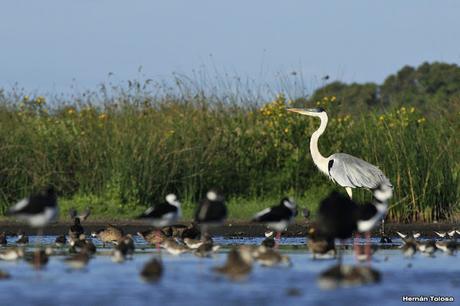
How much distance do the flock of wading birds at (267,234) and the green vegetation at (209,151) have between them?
3.83 ft

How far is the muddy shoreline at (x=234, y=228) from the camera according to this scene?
20562mm

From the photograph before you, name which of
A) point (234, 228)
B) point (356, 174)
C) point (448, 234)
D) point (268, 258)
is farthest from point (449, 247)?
point (234, 228)

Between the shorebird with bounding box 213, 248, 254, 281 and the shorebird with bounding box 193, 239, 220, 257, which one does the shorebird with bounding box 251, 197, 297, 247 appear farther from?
the shorebird with bounding box 213, 248, 254, 281

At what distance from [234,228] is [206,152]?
10.3ft

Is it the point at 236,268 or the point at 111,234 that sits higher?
the point at 111,234

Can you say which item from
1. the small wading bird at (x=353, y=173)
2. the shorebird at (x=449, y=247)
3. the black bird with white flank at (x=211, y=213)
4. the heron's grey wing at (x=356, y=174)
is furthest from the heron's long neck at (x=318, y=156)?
the black bird with white flank at (x=211, y=213)

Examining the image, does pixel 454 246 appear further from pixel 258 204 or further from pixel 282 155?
pixel 282 155

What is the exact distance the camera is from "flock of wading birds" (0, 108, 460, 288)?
12258 millimetres

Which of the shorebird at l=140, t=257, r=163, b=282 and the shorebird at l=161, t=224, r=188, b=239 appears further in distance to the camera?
the shorebird at l=161, t=224, r=188, b=239

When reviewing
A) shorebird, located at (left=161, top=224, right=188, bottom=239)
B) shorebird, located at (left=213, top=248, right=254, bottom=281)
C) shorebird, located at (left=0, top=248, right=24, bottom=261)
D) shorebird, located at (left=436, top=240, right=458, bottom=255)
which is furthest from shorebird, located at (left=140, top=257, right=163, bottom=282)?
shorebird, located at (left=161, top=224, right=188, bottom=239)

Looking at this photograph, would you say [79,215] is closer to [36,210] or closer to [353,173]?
[353,173]

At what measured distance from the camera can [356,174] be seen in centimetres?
2080

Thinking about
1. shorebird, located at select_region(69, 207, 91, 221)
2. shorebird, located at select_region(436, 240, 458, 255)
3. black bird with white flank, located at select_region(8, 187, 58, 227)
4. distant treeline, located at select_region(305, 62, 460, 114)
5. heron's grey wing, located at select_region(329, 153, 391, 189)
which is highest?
distant treeline, located at select_region(305, 62, 460, 114)

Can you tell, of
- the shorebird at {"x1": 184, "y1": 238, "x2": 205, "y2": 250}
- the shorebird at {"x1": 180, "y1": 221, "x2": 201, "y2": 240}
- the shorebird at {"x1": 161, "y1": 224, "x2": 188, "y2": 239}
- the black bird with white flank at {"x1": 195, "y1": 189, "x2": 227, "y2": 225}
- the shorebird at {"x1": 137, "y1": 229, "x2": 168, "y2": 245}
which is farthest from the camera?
the shorebird at {"x1": 161, "y1": 224, "x2": 188, "y2": 239}
